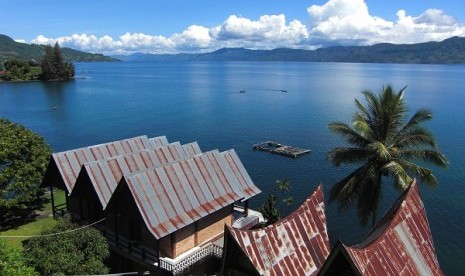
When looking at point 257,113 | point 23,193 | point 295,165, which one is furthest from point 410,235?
point 257,113

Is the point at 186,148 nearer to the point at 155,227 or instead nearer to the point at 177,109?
the point at 155,227

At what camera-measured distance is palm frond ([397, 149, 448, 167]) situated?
27.1m

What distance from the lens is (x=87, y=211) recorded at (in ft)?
117

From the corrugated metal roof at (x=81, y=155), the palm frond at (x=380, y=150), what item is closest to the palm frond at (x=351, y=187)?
the palm frond at (x=380, y=150)

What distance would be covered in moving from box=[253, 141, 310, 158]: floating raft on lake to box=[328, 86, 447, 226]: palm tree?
44.5 m

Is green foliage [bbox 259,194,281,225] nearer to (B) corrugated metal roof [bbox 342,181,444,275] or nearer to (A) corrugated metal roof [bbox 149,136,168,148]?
(A) corrugated metal roof [bbox 149,136,168,148]

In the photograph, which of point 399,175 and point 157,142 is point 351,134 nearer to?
point 399,175

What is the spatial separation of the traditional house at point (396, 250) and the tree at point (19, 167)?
3164 cm

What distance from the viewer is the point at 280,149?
77.1m

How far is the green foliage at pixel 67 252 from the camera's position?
76.2ft

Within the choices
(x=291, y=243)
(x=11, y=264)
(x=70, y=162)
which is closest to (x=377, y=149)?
(x=291, y=243)

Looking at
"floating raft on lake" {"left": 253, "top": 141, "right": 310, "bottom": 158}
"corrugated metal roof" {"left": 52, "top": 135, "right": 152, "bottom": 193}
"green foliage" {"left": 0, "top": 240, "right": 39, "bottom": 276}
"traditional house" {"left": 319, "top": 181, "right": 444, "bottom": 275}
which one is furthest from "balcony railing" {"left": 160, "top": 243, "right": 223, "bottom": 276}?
"floating raft on lake" {"left": 253, "top": 141, "right": 310, "bottom": 158}

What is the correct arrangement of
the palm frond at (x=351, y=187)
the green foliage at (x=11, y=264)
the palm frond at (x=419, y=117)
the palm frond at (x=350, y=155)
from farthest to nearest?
1. the palm frond at (x=350, y=155)
2. the palm frond at (x=351, y=187)
3. the palm frond at (x=419, y=117)
4. the green foliage at (x=11, y=264)

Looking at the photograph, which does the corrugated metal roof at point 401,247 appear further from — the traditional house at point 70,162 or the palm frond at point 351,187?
the traditional house at point 70,162
